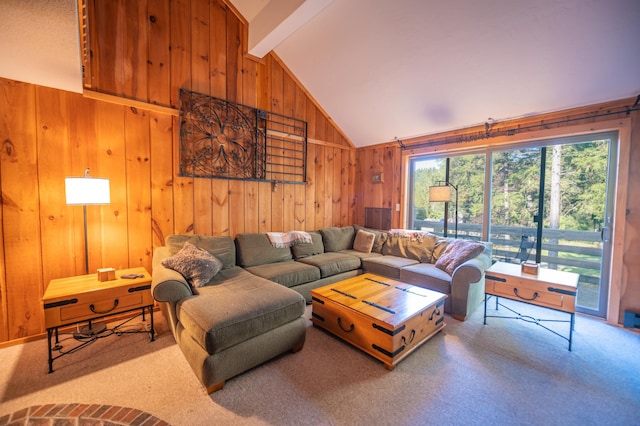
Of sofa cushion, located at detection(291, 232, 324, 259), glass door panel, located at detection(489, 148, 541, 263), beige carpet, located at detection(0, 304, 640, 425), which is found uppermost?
glass door panel, located at detection(489, 148, 541, 263)

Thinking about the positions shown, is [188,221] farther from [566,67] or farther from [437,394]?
[566,67]

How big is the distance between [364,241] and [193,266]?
2.61 metres

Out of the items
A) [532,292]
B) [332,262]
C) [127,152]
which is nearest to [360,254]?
[332,262]

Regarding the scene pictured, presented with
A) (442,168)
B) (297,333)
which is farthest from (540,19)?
(297,333)

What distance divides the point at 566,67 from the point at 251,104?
11.1 feet

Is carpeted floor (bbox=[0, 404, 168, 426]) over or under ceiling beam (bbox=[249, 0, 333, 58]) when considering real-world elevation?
under

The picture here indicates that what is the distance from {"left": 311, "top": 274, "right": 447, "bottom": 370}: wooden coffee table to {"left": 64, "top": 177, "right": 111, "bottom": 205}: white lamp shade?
2.00 meters

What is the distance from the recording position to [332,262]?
3420 mm

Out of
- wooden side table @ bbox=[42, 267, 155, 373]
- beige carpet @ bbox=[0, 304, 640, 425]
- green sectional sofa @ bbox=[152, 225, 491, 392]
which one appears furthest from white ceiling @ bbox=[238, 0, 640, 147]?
wooden side table @ bbox=[42, 267, 155, 373]

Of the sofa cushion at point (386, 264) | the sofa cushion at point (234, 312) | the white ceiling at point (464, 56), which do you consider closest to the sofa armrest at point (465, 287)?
the sofa cushion at point (386, 264)

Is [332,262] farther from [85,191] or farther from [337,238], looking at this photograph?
[85,191]

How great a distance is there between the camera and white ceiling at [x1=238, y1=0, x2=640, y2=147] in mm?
2164

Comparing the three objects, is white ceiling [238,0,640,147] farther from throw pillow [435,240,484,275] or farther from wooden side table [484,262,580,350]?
wooden side table [484,262,580,350]

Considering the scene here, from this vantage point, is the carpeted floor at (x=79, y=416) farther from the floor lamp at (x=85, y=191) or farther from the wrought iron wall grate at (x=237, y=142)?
the wrought iron wall grate at (x=237, y=142)
